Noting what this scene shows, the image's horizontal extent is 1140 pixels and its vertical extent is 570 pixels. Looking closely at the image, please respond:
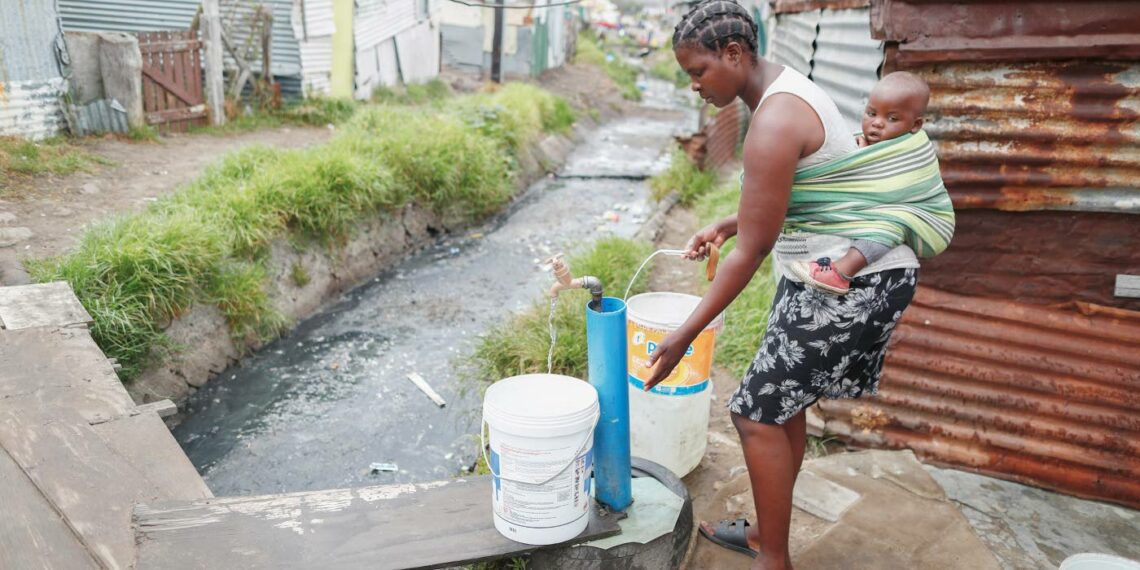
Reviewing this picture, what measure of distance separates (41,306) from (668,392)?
3.58 metres

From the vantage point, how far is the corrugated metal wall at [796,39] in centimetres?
588

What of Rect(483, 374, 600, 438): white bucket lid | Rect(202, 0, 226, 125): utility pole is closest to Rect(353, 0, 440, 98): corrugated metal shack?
Rect(202, 0, 226, 125): utility pole

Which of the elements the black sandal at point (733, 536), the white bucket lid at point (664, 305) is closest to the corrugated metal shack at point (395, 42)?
the white bucket lid at point (664, 305)

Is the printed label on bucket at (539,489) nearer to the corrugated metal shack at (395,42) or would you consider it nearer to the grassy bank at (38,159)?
the grassy bank at (38,159)

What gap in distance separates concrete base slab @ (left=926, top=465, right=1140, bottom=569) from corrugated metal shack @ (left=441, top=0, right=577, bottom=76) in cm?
1622

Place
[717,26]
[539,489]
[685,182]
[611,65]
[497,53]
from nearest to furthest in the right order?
[717,26] < [539,489] < [685,182] < [497,53] < [611,65]

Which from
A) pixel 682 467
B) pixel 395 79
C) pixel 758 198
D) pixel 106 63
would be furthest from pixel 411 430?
pixel 395 79

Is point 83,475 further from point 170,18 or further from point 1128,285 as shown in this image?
point 170,18

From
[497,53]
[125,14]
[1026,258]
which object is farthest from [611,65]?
[1026,258]

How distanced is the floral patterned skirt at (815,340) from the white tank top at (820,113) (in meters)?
0.39

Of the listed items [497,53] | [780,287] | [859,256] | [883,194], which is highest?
[883,194]

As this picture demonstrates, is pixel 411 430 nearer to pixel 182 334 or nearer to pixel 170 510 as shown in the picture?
pixel 182 334

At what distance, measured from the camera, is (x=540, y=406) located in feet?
8.91

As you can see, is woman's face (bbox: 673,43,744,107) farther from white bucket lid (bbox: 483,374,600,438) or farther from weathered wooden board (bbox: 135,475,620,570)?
weathered wooden board (bbox: 135,475,620,570)
